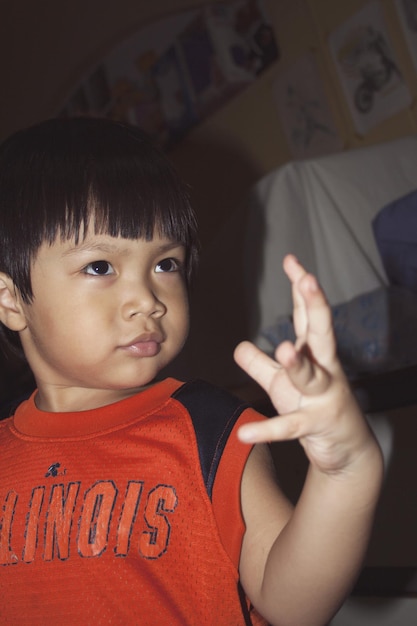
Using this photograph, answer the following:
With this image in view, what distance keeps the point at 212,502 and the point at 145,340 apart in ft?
0.61

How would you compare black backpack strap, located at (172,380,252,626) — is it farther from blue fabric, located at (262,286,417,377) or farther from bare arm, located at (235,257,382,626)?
blue fabric, located at (262,286,417,377)

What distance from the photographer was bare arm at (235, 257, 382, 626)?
529 millimetres

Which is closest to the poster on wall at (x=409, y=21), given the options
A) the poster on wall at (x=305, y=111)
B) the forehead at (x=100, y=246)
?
the poster on wall at (x=305, y=111)

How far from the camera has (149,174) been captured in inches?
32.4

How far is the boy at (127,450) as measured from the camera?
0.64 metres

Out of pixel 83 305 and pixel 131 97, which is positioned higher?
pixel 131 97

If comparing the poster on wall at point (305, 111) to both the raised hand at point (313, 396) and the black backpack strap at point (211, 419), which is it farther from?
the raised hand at point (313, 396)

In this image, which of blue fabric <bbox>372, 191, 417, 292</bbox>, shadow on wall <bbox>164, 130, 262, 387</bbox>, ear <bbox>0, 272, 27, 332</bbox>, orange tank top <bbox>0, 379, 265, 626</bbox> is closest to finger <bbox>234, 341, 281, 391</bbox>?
orange tank top <bbox>0, 379, 265, 626</bbox>

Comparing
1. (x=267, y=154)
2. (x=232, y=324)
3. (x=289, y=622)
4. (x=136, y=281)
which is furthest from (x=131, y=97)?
(x=289, y=622)

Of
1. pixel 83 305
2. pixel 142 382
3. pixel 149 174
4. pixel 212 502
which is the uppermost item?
pixel 149 174

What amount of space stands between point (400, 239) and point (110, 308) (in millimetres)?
656

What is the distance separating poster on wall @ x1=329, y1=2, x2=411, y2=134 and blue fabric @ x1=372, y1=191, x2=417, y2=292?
70cm

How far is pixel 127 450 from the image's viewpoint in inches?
30.1

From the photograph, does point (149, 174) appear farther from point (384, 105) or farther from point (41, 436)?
point (384, 105)
